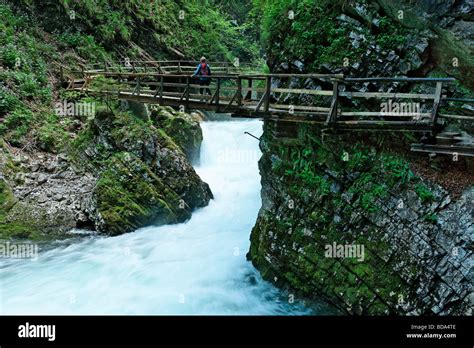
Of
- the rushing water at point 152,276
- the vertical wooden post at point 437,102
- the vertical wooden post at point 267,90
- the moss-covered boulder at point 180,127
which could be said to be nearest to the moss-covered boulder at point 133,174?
the rushing water at point 152,276

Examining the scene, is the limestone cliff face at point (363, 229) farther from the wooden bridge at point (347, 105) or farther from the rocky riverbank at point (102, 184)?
the rocky riverbank at point (102, 184)

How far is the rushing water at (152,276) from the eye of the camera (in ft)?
36.6

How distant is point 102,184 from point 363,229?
31.1ft

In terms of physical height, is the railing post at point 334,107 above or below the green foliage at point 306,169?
above

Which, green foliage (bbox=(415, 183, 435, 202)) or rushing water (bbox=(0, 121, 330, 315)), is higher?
green foliage (bbox=(415, 183, 435, 202))

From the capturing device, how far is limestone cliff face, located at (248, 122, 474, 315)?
895 centimetres

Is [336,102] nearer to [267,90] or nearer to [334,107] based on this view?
[334,107]

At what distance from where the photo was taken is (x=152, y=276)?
42.5 ft

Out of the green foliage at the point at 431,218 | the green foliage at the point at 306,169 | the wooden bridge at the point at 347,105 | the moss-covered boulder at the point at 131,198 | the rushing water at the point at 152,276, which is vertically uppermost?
the wooden bridge at the point at 347,105

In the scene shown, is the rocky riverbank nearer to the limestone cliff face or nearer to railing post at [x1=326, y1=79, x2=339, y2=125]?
the limestone cliff face

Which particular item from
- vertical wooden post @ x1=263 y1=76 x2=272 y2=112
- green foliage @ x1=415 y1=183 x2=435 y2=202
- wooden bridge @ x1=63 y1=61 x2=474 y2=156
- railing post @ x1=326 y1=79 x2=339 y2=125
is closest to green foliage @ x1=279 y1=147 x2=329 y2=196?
wooden bridge @ x1=63 y1=61 x2=474 y2=156

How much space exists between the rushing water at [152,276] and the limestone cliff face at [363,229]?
4.27ft

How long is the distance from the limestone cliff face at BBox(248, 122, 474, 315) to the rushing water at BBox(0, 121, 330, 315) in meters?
1.30
